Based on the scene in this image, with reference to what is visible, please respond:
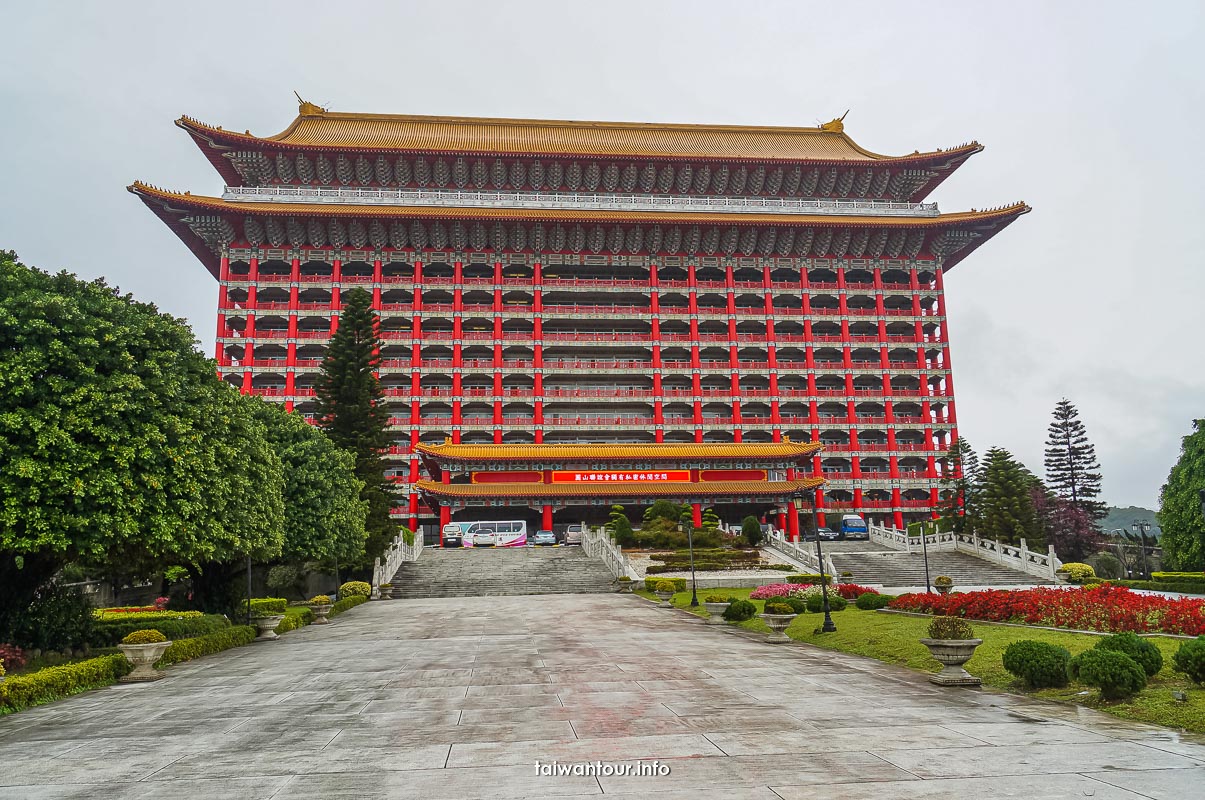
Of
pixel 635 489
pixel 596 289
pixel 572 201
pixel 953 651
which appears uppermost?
pixel 572 201

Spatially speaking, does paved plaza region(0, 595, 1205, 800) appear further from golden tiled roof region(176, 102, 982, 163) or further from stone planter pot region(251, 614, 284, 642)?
golden tiled roof region(176, 102, 982, 163)

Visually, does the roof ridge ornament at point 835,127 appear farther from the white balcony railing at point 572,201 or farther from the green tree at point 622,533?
the green tree at point 622,533

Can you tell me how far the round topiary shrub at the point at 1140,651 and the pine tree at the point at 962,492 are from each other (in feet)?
120

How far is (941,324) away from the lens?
6325 cm

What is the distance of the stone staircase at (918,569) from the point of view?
3653cm

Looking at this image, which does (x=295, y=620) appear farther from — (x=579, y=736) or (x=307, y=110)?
(x=307, y=110)

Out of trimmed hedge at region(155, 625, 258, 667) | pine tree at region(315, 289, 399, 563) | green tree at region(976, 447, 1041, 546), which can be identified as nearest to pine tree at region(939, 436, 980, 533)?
green tree at region(976, 447, 1041, 546)

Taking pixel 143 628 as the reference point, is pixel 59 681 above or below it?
below

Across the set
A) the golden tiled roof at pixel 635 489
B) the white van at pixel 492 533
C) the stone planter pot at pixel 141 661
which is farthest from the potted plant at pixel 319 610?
the golden tiled roof at pixel 635 489

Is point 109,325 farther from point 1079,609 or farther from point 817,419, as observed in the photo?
point 817,419

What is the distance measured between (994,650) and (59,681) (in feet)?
56.2

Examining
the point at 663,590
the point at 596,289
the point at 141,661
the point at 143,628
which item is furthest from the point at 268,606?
the point at 596,289

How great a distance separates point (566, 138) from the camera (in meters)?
69.6

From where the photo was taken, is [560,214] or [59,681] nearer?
[59,681]
